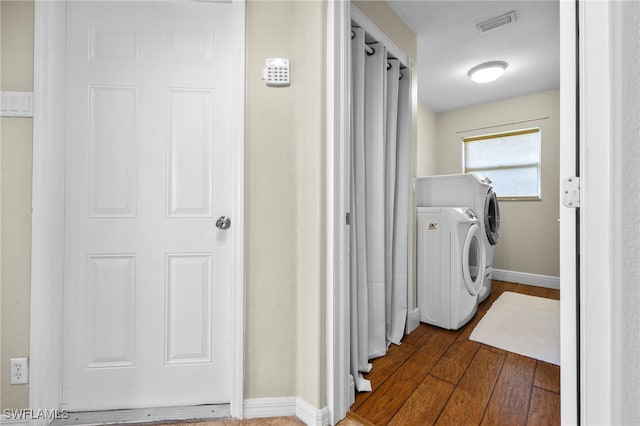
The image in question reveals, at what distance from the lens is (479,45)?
250 centimetres

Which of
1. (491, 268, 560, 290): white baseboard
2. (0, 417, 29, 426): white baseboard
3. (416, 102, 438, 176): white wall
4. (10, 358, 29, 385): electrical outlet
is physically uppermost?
(416, 102, 438, 176): white wall

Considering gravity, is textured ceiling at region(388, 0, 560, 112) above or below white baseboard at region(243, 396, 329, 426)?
above

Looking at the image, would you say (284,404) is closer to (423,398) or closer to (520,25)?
(423,398)

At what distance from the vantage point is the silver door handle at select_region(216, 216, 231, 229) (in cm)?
132

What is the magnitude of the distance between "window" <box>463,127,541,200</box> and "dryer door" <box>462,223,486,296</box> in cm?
175

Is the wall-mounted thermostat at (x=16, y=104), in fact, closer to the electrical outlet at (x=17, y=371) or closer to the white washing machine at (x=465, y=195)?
the electrical outlet at (x=17, y=371)

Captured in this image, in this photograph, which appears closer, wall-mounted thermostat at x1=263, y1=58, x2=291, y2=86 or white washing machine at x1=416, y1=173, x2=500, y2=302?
wall-mounted thermostat at x1=263, y1=58, x2=291, y2=86

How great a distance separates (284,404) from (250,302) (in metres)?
0.52

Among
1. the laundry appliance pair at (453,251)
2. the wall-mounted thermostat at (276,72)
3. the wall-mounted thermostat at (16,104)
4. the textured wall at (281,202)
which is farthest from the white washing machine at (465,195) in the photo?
the wall-mounted thermostat at (16,104)

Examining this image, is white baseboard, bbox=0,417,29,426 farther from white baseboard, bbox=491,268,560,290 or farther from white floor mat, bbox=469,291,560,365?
white baseboard, bbox=491,268,560,290

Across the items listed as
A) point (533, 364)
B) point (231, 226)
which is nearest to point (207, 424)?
point (231, 226)

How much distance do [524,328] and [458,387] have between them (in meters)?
1.18

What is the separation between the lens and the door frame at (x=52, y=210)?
3.86ft

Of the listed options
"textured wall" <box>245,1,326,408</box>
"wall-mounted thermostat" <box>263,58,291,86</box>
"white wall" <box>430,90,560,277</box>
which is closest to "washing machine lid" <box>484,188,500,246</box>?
"white wall" <box>430,90,560,277</box>
